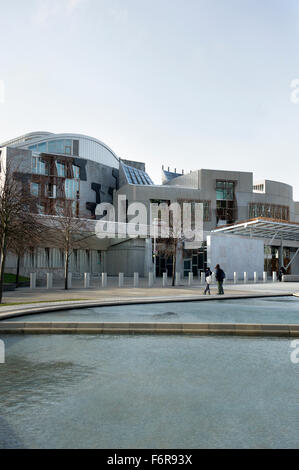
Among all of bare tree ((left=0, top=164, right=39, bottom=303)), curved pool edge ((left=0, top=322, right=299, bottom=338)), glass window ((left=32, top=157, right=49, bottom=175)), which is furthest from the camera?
glass window ((left=32, top=157, right=49, bottom=175))

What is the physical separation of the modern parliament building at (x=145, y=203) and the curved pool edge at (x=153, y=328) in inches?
1211

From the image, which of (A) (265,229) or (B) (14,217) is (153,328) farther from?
(A) (265,229)

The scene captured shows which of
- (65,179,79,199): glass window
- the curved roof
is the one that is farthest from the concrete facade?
the curved roof

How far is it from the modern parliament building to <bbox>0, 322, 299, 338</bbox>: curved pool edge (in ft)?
101

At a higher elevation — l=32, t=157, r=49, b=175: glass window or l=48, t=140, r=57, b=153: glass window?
l=48, t=140, r=57, b=153: glass window

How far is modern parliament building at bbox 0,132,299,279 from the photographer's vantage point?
4472cm

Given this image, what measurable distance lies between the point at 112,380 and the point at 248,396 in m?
2.01

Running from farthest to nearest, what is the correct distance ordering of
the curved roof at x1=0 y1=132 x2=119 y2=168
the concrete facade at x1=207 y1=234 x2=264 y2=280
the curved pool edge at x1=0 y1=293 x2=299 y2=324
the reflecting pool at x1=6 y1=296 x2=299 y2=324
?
the curved roof at x1=0 y1=132 x2=119 y2=168 → the concrete facade at x1=207 y1=234 x2=264 y2=280 → the curved pool edge at x1=0 y1=293 x2=299 y2=324 → the reflecting pool at x1=6 y1=296 x2=299 y2=324

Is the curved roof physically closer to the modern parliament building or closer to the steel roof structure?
the modern parliament building

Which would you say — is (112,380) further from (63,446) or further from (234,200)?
(234,200)

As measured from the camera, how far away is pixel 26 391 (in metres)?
6.01

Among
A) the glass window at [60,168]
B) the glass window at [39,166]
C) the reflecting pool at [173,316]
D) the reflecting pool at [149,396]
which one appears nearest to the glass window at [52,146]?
the glass window at [60,168]

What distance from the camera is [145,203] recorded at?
6122 cm
